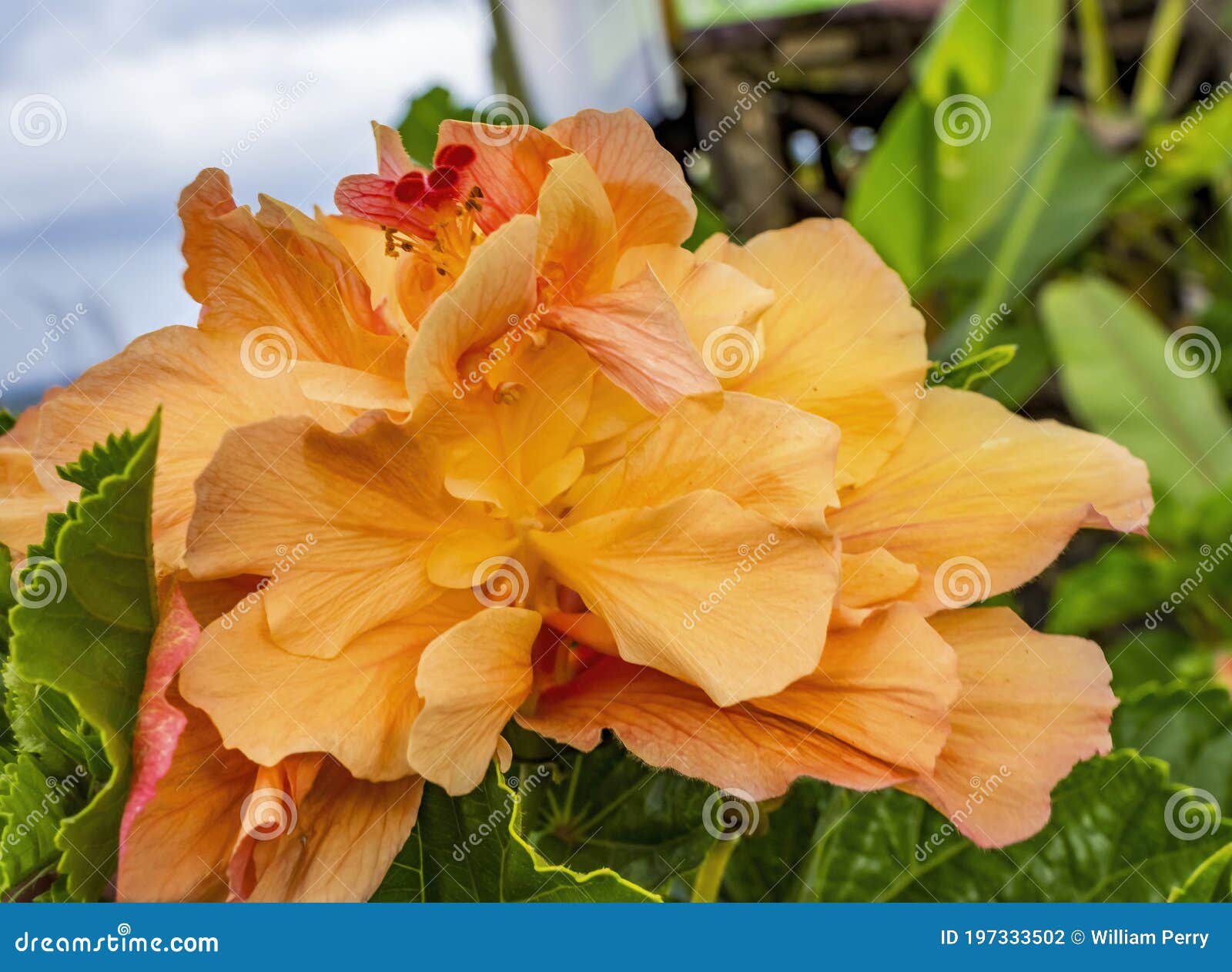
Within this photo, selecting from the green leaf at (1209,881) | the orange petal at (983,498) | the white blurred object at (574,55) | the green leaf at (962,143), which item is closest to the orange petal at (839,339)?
the orange petal at (983,498)

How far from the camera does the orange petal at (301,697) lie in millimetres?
193

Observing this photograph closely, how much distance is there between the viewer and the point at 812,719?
0.22 m

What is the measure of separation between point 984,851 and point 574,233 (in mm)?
227

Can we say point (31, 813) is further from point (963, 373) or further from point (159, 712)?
point (963, 373)

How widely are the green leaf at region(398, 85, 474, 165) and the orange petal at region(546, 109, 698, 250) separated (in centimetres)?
13

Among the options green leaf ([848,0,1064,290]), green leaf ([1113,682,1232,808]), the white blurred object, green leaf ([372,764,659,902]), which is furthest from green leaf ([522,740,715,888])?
green leaf ([848,0,1064,290])

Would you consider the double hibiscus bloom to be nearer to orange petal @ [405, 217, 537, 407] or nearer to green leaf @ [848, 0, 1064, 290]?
orange petal @ [405, 217, 537, 407]

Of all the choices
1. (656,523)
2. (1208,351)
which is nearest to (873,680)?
(656,523)

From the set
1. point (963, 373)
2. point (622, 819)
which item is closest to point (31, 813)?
point (622, 819)

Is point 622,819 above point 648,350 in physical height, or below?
below

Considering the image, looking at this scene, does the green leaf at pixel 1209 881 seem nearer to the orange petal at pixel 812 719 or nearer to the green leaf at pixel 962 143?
the orange petal at pixel 812 719

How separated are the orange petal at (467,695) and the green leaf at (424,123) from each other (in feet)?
0.60

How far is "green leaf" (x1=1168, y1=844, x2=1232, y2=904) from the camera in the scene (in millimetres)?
239

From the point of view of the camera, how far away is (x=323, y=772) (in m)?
0.22
